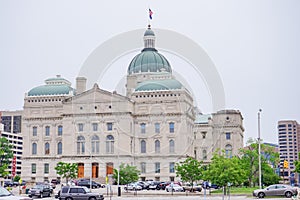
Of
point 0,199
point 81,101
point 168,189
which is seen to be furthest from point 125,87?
point 0,199

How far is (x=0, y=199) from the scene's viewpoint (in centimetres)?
2556

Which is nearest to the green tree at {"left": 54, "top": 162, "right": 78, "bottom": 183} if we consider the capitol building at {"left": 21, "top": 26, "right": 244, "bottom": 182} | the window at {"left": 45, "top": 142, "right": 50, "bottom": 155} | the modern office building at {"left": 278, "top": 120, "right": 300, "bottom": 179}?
the capitol building at {"left": 21, "top": 26, "right": 244, "bottom": 182}

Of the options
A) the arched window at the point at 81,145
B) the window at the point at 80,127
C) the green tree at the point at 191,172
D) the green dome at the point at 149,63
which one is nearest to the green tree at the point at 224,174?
the green tree at the point at 191,172

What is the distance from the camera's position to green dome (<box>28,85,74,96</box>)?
113 metres

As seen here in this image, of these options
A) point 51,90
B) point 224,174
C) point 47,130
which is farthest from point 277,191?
point 51,90

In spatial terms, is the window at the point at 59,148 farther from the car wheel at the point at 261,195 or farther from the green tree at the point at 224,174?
the car wheel at the point at 261,195

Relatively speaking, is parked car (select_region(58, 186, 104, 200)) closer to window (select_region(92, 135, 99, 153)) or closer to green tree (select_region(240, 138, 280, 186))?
green tree (select_region(240, 138, 280, 186))

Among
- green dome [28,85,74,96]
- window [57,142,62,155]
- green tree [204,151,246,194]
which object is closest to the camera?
green tree [204,151,246,194]

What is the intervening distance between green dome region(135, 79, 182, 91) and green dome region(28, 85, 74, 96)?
16.2 meters

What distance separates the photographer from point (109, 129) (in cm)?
10500

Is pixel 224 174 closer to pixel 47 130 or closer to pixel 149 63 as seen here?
pixel 47 130

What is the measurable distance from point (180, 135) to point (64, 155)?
23.4 meters

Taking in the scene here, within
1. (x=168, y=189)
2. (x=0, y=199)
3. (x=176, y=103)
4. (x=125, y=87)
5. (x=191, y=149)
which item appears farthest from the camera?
(x=125, y=87)

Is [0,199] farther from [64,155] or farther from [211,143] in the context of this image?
[211,143]
